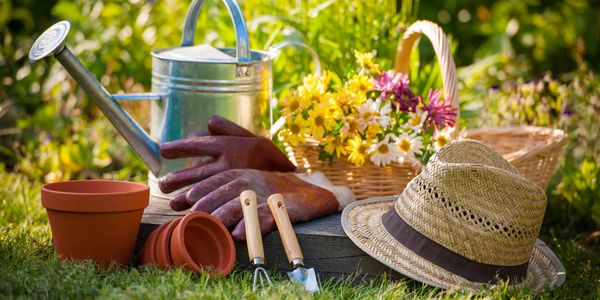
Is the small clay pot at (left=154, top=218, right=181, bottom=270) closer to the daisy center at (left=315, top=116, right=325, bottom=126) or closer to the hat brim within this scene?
the hat brim

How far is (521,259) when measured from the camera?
2209 millimetres

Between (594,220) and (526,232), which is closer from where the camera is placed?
(526,232)

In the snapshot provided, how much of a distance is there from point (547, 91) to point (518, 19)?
2238 millimetres

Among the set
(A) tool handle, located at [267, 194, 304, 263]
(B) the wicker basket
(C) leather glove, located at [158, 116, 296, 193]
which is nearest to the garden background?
(A) tool handle, located at [267, 194, 304, 263]

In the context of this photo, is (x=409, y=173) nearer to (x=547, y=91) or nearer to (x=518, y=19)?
(x=547, y=91)

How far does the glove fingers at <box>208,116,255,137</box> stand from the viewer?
2582 mm

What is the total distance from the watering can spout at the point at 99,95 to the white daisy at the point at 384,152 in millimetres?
750

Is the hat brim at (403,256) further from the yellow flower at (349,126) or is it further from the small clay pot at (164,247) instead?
the small clay pot at (164,247)

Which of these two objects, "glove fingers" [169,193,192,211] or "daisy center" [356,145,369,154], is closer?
"glove fingers" [169,193,192,211]

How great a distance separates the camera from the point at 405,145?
105 inches

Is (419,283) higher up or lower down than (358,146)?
lower down

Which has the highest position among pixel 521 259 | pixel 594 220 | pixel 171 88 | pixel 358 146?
pixel 171 88

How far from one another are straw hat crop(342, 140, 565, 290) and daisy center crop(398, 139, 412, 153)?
0.39 metres


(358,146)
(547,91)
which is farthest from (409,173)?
(547,91)
